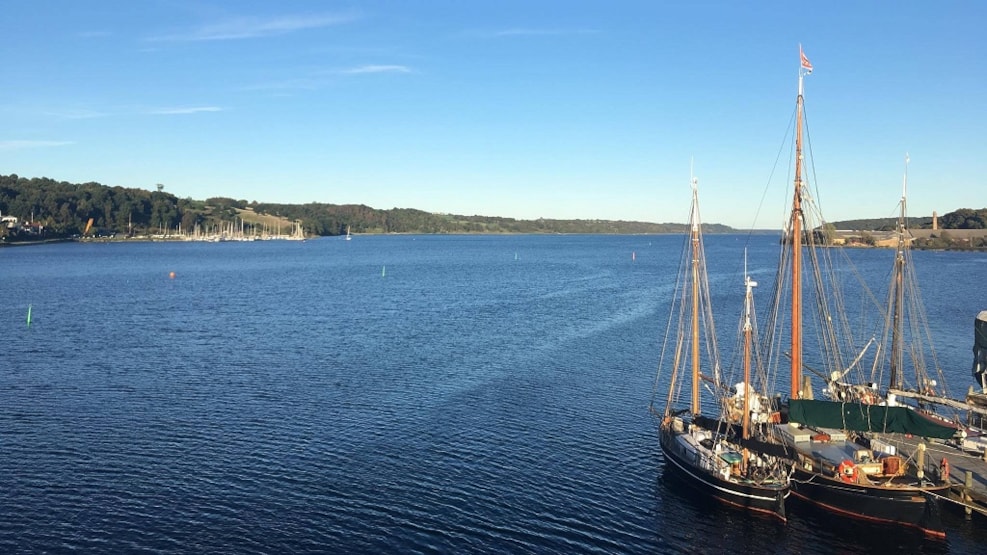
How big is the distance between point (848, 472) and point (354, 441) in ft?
97.4

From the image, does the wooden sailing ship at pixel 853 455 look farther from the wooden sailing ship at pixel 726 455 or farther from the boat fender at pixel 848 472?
the wooden sailing ship at pixel 726 455

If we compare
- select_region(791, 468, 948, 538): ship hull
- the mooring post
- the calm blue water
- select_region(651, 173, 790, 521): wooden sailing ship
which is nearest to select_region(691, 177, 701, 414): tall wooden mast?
select_region(651, 173, 790, 521): wooden sailing ship

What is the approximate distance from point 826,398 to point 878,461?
70.5 feet

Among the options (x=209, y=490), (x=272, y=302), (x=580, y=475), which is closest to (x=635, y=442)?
(x=580, y=475)

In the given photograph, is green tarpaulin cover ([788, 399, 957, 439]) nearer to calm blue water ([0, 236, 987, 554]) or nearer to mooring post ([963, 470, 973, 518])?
mooring post ([963, 470, 973, 518])

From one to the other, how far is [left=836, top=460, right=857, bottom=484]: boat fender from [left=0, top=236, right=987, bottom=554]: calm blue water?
2.36m

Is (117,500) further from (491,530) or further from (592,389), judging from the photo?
(592,389)

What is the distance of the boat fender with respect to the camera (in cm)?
3803

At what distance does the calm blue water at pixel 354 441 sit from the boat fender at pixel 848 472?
236cm

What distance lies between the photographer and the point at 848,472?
1500 inches

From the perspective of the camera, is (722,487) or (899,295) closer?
(722,487)

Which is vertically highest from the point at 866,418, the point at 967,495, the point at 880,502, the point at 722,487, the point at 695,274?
the point at 695,274

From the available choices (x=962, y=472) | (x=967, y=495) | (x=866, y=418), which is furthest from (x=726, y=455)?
(x=962, y=472)

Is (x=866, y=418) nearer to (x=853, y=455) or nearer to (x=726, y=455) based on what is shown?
(x=853, y=455)
